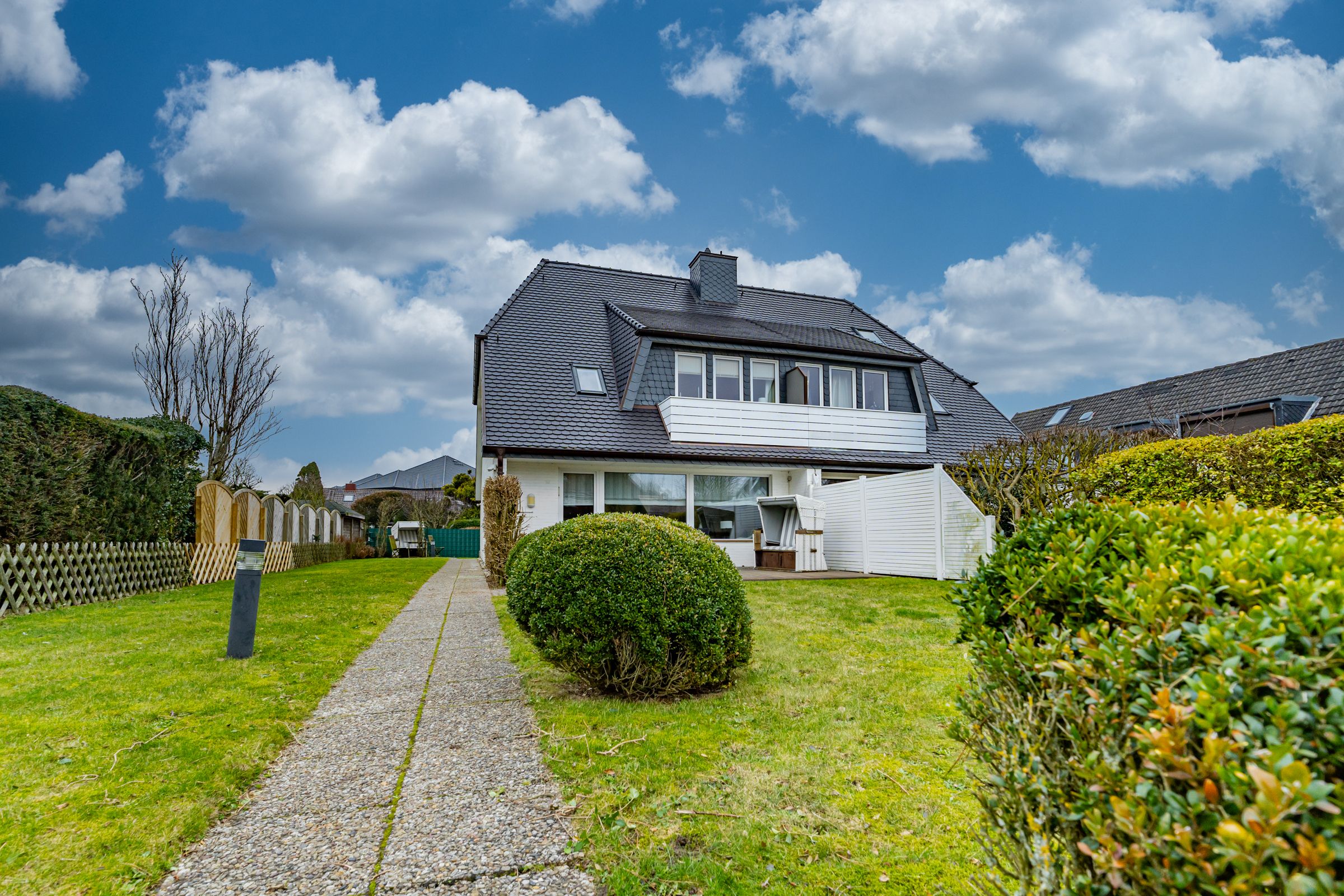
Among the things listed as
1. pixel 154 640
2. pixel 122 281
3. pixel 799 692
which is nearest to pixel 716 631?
pixel 799 692

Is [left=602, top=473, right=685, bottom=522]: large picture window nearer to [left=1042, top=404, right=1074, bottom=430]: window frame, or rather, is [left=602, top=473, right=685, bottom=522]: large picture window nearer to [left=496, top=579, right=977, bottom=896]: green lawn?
[left=496, top=579, right=977, bottom=896]: green lawn

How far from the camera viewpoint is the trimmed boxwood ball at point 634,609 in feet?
15.5

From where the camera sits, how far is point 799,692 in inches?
202

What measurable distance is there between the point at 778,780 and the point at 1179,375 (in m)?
33.1

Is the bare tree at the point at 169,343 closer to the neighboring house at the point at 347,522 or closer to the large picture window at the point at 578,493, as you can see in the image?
the neighboring house at the point at 347,522

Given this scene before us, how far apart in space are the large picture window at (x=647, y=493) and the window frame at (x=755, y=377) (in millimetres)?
2804

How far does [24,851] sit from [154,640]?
17.7ft

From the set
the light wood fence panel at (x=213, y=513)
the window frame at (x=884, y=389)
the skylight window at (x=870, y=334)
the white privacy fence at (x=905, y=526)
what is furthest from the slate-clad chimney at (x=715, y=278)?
the light wood fence panel at (x=213, y=513)

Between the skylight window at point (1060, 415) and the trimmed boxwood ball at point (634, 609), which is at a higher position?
the skylight window at point (1060, 415)

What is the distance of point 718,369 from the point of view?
17453mm

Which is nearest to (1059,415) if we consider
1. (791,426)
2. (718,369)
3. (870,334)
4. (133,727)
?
(870,334)

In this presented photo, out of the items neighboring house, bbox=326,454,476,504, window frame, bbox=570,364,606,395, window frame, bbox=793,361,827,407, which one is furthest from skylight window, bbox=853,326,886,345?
neighboring house, bbox=326,454,476,504

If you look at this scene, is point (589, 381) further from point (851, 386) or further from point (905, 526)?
point (905, 526)

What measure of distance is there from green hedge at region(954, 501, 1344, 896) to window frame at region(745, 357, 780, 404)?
1547 centimetres
